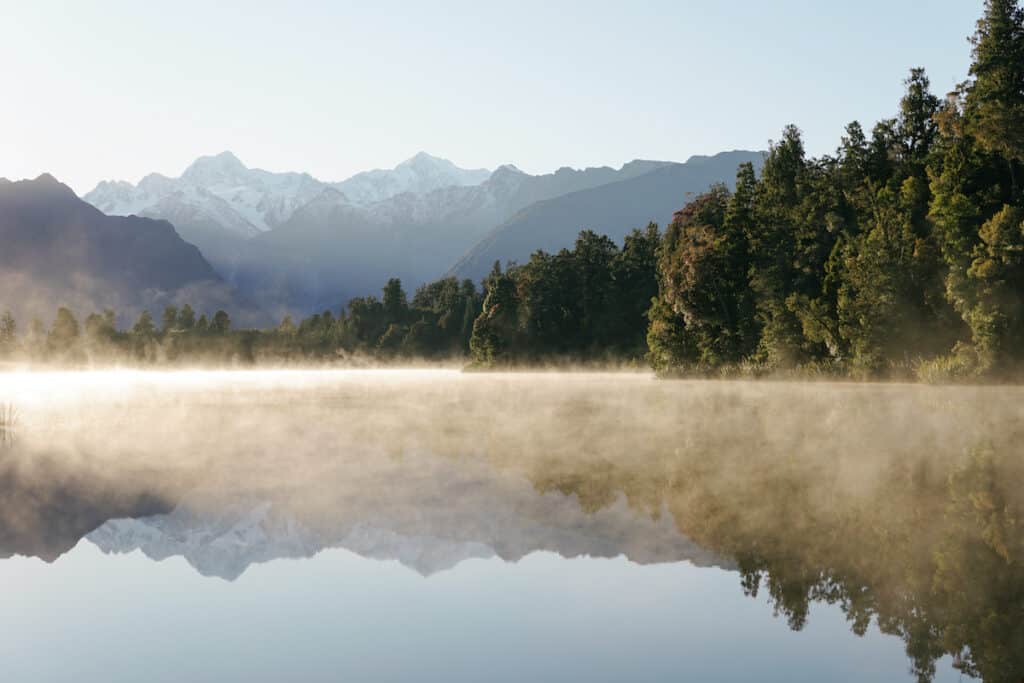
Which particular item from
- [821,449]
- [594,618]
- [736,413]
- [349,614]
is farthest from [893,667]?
[736,413]

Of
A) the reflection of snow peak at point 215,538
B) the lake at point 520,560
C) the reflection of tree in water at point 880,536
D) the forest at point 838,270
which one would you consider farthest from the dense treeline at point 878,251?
the reflection of snow peak at point 215,538

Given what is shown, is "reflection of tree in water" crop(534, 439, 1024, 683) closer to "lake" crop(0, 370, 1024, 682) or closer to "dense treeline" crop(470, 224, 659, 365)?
"lake" crop(0, 370, 1024, 682)

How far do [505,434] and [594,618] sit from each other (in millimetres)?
24028

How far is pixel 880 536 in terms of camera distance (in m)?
14.9

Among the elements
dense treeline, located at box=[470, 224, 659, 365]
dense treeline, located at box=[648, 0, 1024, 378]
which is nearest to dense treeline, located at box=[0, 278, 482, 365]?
dense treeline, located at box=[470, 224, 659, 365]

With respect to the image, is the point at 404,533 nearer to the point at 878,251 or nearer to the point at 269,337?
the point at 878,251

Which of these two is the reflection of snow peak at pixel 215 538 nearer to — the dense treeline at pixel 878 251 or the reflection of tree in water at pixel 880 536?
the reflection of tree in water at pixel 880 536

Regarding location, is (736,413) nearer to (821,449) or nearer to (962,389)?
(821,449)

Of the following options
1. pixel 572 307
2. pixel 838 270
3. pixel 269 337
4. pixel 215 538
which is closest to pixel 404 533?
pixel 215 538

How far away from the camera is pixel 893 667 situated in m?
9.23

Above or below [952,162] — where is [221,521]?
below

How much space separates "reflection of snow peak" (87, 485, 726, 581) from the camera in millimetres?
14883

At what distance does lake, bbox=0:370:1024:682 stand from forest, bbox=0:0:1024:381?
40.2 metres

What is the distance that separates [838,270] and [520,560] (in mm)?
73123
